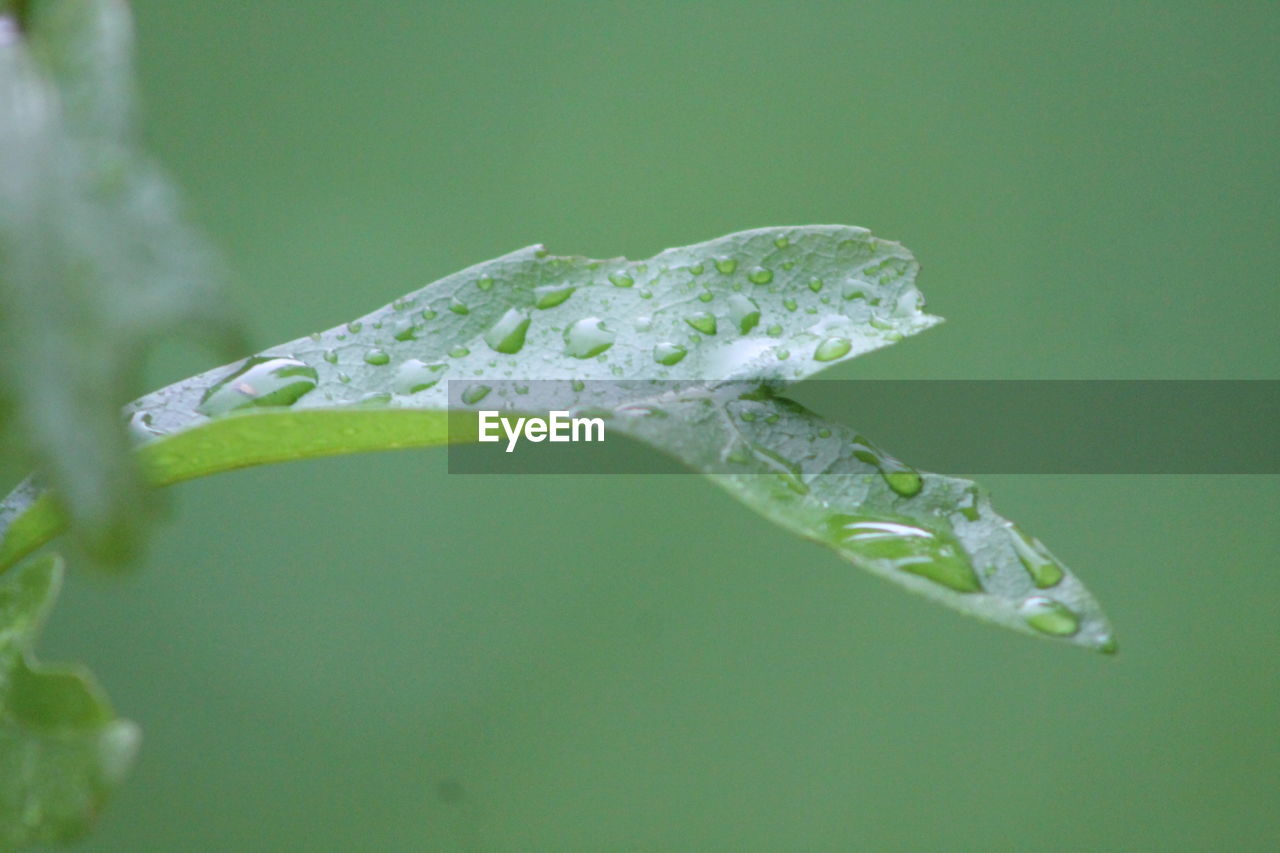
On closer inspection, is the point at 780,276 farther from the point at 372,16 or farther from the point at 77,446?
the point at 372,16

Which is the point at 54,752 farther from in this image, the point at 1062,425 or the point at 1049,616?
the point at 1062,425

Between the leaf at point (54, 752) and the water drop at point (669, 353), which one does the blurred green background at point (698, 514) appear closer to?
the water drop at point (669, 353)

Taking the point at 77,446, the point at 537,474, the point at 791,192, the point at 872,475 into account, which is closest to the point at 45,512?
the point at 77,446

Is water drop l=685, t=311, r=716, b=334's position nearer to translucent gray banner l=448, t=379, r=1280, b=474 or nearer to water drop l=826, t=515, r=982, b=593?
water drop l=826, t=515, r=982, b=593

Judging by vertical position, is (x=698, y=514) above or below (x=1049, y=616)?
below
